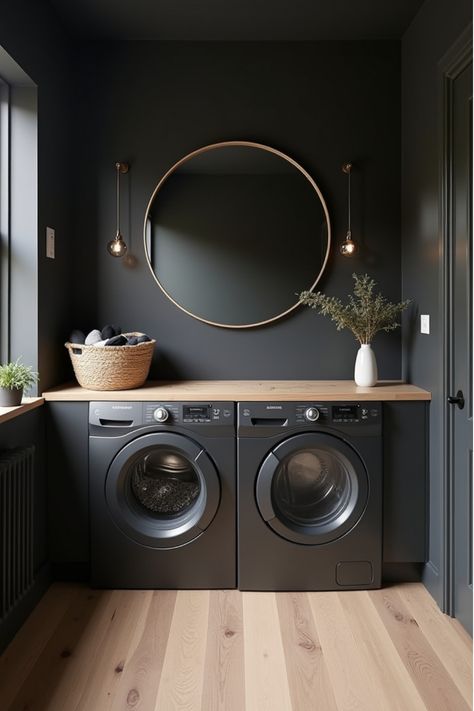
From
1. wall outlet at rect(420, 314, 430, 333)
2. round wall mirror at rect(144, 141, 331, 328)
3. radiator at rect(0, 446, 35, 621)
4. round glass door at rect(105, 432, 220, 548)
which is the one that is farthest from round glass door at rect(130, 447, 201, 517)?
wall outlet at rect(420, 314, 430, 333)

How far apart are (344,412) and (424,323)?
0.59 meters

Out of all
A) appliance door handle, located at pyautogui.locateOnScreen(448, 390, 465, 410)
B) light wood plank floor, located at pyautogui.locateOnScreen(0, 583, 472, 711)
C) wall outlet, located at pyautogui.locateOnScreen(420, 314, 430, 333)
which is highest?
wall outlet, located at pyautogui.locateOnScreen(420, 314, 430, 333)

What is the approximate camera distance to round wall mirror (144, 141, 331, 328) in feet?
→ 8.98

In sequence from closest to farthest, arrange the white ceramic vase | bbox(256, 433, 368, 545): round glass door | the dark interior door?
the dark interior door → bbox(256, 433, 368, 545): round glass door → the white ceramic vase

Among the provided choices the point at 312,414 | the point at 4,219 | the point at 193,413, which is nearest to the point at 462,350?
the point at 312,414

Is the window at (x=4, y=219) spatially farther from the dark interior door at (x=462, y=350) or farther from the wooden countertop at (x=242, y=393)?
the dark interior door at (x=462, y=350)

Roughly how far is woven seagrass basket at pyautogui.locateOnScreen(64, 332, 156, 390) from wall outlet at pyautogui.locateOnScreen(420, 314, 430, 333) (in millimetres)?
1308

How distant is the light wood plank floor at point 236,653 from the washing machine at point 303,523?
100 millimetres

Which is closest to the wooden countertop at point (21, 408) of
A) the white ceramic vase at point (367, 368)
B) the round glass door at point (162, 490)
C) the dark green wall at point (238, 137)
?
the round glass door at point (162, 490)

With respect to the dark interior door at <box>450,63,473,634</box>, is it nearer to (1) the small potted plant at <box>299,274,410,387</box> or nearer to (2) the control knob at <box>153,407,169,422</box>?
(1) the small potted plant at <box>299,274,410,387</box>

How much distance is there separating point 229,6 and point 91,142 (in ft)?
3.10

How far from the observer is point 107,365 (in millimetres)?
2344

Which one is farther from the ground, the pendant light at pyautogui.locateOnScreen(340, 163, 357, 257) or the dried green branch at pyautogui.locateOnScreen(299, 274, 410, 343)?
the pendant light at pyautogui.locateOnScreen(340, 163, 357, 257)

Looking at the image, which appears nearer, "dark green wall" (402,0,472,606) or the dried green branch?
"dark green wall" (402,0,472,606)
